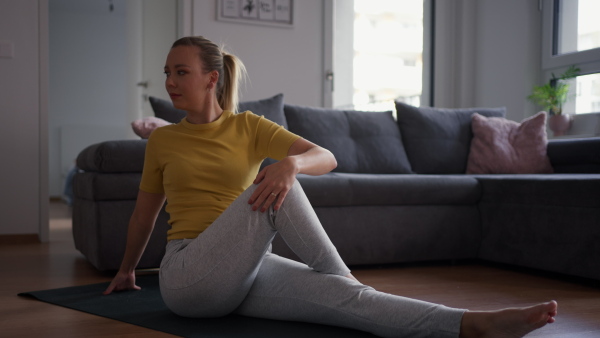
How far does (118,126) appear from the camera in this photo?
9312 mm

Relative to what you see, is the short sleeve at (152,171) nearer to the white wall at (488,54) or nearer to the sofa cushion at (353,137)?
the sofa cushion at (353,137)

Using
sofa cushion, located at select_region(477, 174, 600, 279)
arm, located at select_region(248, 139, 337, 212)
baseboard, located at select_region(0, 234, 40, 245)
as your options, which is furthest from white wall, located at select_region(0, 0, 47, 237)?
arm, located at select_region(248, 139, 337, 212)

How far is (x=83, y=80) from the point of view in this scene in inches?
365

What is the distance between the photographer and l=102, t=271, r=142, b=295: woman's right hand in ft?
6.86

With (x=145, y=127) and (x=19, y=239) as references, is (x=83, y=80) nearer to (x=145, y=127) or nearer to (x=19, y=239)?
(x=19, y=239)

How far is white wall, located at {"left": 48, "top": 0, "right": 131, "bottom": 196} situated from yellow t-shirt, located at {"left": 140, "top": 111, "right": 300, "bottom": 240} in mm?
7505

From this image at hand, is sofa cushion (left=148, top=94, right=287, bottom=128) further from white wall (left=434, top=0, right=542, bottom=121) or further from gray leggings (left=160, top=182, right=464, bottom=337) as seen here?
white wall (left=434, top=0, right=542, bottom=121)

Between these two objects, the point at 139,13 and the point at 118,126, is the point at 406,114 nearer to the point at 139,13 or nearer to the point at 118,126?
the point at 139,13

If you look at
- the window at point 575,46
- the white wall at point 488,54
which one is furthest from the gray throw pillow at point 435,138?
the white wall at point 488,54

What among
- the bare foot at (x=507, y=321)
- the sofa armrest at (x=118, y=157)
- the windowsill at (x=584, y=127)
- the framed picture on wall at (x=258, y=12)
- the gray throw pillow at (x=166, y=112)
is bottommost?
the bare foot at (x=507, y=321)

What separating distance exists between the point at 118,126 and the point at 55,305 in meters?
7.55

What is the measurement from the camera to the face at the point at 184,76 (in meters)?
1.73

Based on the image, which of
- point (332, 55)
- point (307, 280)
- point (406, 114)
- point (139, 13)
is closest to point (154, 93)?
point (139, 13)

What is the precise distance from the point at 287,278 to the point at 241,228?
0.23 m
